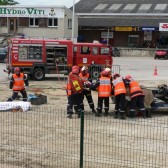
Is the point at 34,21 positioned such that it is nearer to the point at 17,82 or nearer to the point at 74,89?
the point at 17,82

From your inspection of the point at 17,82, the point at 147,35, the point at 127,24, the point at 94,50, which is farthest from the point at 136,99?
the point at 147,35

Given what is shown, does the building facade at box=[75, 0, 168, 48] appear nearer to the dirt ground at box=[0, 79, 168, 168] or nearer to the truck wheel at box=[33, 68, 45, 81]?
the truck wheel at box=[33, 68, 45, 81]

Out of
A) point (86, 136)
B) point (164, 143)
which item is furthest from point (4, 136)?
point (164, 143)

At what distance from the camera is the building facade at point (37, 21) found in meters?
57.9

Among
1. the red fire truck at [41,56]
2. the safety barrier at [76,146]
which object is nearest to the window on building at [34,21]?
the red fire truck at [41,56]

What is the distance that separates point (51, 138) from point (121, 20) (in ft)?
192

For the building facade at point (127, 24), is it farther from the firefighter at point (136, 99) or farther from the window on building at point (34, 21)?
the firefighter at point (136, 99)

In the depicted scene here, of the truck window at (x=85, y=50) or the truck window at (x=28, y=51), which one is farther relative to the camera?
the truck window at (x=85, y=50)

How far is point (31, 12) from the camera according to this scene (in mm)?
58438

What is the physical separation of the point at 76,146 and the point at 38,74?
16419mm

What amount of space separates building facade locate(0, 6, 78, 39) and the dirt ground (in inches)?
1804

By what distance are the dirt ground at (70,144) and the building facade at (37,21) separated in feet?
150

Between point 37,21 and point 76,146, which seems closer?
point 76,146

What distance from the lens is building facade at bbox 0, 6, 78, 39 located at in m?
57.9
